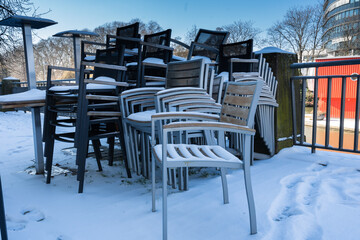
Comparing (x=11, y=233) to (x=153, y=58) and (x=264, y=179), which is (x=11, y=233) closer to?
(x=264, y=179)

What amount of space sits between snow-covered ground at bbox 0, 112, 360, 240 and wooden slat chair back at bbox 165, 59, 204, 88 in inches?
33.7

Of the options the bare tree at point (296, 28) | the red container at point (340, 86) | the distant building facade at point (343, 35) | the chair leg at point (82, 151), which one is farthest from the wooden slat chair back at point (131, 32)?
the distant building facade at point (343, 35)

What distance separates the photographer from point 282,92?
3248 mm

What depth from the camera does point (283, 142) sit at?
3285mm

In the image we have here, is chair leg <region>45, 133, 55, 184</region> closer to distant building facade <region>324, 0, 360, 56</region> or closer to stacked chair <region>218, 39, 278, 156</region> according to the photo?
stacked chair <region>218, 39, 278, 156</region>

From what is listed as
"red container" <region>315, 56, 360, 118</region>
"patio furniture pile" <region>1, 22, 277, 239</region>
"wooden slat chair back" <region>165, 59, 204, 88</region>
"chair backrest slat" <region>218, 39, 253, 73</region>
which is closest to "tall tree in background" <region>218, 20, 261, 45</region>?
"red container" <region>315, 56, 360, 118</region>

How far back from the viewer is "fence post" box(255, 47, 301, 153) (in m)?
3.14

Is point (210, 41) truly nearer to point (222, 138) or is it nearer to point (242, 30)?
point (222, 138)

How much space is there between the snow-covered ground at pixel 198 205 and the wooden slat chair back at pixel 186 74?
86 cm

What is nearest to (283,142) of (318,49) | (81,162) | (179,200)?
(179,200)

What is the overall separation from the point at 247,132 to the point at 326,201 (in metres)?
0.87

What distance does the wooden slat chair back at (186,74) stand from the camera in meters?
2.45

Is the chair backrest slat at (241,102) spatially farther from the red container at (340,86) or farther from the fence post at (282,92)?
the red container at (340,86)

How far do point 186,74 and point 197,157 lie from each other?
1.24 m
